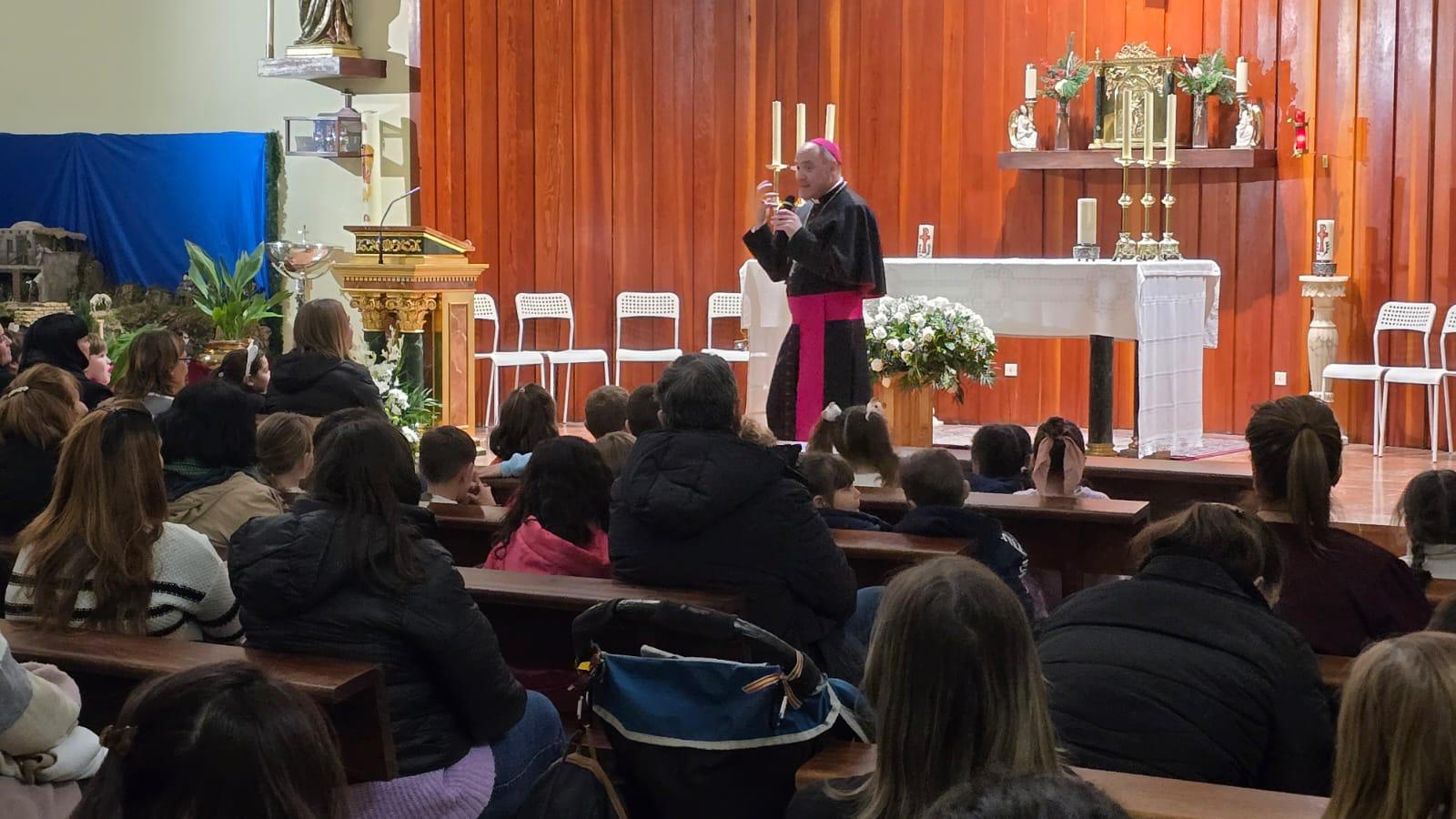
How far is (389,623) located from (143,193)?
10.5 m

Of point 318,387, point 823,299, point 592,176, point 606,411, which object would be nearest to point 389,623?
point 606,411

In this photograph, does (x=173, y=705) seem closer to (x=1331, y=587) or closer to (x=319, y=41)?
(x=1331, y=587)

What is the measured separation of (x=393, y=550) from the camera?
2721mm

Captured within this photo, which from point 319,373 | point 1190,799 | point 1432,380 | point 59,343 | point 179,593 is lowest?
point 1190,799

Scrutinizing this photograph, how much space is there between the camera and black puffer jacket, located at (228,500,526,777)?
270 cm

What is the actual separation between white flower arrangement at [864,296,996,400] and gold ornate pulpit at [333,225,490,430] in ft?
7.77

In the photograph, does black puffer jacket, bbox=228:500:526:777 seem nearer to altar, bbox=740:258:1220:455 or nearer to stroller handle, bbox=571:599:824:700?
stroller handle, bbox=571:599:824:700

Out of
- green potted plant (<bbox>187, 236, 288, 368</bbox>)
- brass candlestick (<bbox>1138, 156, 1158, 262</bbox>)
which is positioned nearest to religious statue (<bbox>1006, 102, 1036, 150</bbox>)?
brass candlestick (<bbox>1138, 156, 1158, 262</bbox>)

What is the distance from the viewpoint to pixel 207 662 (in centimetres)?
252

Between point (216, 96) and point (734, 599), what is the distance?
391 inches

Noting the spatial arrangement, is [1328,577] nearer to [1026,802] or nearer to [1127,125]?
[1026,802]

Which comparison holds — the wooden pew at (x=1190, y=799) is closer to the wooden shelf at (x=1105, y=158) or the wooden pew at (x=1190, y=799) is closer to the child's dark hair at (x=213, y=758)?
the child's dark hair at (x=213, y=758)

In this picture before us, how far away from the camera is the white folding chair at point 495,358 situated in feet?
34.7

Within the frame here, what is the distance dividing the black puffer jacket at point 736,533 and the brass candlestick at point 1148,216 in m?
5.77
